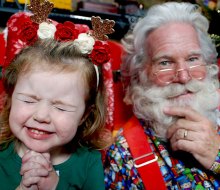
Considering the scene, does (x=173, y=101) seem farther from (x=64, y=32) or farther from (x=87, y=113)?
(x=64, y=32)

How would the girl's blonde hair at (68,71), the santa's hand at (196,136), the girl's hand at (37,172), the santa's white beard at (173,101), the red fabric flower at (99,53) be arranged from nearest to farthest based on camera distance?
the girl's hand at (37,172), the girl's blonde hair at (68,71), the red fabric flower at (99,53), the santa's hand at (196,136), the santa's white beard at (173,101)

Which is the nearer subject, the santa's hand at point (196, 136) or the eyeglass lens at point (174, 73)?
the santa's hand at point (196, 136)

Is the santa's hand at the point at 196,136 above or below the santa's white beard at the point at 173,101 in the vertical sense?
below

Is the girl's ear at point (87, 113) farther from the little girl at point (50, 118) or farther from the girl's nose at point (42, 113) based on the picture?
the girl's nose at point (42, 113)

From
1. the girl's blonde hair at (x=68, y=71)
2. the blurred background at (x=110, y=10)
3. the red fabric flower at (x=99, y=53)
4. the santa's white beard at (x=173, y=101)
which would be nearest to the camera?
the girl's blonde hair at (x=68, y=71)

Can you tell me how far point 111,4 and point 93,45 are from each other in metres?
1.89

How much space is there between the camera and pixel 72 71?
1.63 metres

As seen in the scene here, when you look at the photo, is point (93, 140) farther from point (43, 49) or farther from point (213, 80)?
point (213, 80)

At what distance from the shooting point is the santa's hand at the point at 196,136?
6.13 feet

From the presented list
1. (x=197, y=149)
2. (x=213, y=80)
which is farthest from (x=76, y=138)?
(x=213, y=80)

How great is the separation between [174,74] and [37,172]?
0.94 meters

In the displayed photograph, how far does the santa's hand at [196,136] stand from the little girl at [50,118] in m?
0.40

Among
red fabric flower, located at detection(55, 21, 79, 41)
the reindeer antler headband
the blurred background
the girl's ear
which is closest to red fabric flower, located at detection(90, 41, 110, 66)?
the reindeer antler headband

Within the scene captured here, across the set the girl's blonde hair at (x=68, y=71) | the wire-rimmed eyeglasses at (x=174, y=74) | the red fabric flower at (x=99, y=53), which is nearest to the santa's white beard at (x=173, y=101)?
the wire-rimmed eyeglasses at (x=174, y=74)
